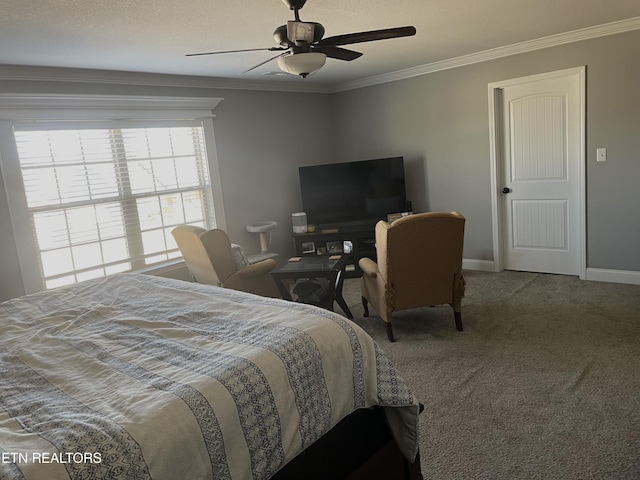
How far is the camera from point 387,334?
3.59 meters

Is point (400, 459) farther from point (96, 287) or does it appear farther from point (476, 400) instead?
point (96, 287)

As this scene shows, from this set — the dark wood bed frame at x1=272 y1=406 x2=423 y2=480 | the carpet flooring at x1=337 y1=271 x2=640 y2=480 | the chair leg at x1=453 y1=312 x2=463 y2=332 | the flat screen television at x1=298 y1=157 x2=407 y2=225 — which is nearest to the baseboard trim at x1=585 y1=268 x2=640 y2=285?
the carpet flooring at x1=337 y1=271 x2=640 y2=480

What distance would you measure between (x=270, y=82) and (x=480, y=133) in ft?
7.95

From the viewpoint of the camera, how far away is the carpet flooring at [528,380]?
2082 mm

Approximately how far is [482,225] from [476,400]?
307cm

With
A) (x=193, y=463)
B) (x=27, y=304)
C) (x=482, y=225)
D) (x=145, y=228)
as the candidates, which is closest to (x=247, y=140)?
(x=145, y=228)

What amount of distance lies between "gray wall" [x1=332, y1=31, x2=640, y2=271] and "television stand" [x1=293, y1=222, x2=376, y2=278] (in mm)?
814

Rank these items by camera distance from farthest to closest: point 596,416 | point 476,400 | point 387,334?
point 387,334, point 476,400, point 596,416

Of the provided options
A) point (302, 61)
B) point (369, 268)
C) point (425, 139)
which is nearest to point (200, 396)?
point (302, 61)

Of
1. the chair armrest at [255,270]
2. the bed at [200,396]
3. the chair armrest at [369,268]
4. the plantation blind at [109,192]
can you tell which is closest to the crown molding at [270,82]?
the plantation blind at [109,192]

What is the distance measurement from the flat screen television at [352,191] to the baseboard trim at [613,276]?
2.11 metres

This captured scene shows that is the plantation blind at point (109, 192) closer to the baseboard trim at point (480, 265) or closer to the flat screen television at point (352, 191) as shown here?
the flat screen television at point (352, 191)

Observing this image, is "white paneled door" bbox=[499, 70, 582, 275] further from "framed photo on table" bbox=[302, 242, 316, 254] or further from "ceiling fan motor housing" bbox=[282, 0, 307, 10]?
"ceiling fan motor housing" bbox=[282, 0, 307, 10]

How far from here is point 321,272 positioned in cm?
380
